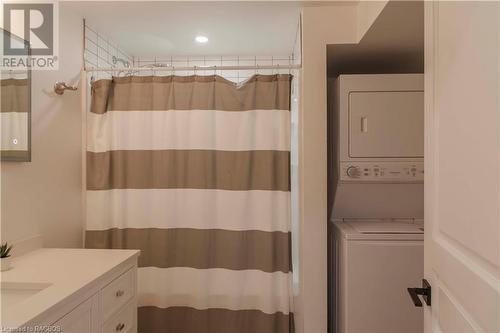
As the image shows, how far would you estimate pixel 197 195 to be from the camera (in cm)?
211

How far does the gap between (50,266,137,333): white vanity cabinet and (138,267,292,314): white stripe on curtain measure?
0.51 meters

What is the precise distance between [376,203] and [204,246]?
127 centimetres

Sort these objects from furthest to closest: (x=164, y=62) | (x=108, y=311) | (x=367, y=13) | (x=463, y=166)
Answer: (x=164, y=62)
(x=367, y=13)
(x=108, y=311)
(x=463, y=166)

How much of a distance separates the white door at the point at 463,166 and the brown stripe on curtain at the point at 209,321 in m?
1.33

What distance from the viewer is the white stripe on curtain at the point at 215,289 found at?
2.07m

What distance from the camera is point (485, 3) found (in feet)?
2.08

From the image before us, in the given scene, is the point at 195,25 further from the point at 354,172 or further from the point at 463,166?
the point at 463,166

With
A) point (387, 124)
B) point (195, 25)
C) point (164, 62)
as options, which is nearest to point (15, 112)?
point (195, 25)

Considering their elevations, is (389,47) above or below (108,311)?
above

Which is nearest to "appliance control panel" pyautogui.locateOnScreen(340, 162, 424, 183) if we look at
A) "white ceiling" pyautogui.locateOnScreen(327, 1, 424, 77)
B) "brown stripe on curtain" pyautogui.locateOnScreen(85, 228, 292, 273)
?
"brown stripe on curtain" pyautogui.locateOnScreen(85, 228, 292, 273)

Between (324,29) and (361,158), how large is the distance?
0.87m

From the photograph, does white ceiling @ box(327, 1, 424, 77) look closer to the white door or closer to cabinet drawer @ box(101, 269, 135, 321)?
the white door

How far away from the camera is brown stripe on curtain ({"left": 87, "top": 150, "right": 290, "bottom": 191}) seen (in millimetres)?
2080

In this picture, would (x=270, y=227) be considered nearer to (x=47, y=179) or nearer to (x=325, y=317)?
(x=325, y=317)
